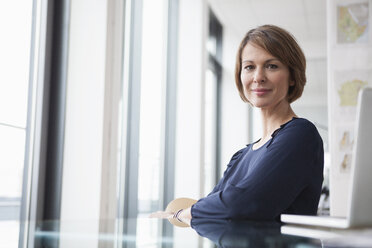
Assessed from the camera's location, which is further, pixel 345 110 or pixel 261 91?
pixel 345 110

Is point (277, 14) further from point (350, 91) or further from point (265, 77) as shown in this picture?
point (265, 77)

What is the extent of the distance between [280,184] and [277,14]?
14.1ft

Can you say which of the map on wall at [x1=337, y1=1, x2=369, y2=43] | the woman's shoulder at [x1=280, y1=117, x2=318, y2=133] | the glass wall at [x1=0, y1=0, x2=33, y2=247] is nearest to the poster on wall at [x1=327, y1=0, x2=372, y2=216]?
the map on wall at [x1=337, y1=1, x2=369, y2=43]

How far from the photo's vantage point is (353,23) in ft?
11.5

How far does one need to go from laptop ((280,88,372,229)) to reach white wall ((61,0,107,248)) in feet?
5.60

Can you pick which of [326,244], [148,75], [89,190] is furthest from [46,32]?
[326,244]

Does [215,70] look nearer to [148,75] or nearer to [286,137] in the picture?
[148,75]

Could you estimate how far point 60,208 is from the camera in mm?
2229

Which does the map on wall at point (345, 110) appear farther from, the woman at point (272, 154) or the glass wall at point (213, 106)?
the glass wall at point (213, 106)

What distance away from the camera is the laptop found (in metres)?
0.73

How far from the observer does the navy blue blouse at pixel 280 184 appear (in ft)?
3.77

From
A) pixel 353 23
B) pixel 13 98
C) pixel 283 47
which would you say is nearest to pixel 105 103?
pixel 13 98

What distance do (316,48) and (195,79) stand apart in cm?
265

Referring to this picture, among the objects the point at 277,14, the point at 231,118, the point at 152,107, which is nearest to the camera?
the point at 152,107
